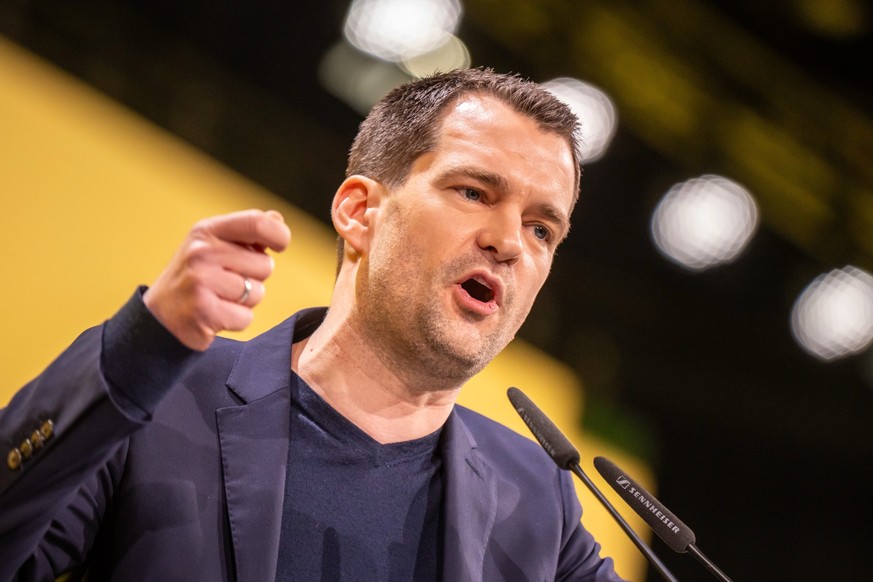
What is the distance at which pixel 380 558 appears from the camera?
5.36ft

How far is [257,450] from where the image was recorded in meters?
1.58

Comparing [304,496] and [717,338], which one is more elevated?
[717,338]

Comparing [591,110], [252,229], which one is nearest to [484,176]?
[252,229]

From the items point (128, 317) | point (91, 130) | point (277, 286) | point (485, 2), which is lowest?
point (277, 286)

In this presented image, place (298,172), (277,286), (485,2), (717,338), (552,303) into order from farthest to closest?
(717,338), (552,303), (485,2), (298,172), (277,286)

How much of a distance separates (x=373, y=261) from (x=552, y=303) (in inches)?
76.4

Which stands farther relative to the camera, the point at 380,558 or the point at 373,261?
the point at 373,261

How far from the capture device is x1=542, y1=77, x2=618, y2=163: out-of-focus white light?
3.54m

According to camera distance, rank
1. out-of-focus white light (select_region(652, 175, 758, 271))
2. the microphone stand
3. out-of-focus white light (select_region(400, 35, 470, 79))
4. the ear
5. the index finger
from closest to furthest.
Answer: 1. the index finger
2. the microphone stand
3. the ear
4. out-of-focus white light (select_region(400, 35, 470, 79))
5. out-of-focus white light (select_region(652, 175, 758, 271))

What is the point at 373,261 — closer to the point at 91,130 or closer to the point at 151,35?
the point at 91,130

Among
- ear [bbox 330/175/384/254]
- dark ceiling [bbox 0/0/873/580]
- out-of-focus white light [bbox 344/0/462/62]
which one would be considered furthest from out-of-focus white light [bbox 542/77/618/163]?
ear [bbox 330/175/384/254]

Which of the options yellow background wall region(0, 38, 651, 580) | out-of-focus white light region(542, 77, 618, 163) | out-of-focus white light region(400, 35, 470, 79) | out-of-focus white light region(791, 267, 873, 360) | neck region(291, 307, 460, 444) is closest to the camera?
neck region(291, 307, 460, 444)

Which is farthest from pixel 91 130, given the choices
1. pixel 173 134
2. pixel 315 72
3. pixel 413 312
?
pixel 413 312

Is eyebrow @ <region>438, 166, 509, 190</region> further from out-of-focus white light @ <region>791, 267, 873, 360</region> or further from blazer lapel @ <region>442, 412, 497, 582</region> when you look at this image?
out-of-focus white light @ <region>791, 267, 873, 360</region>
